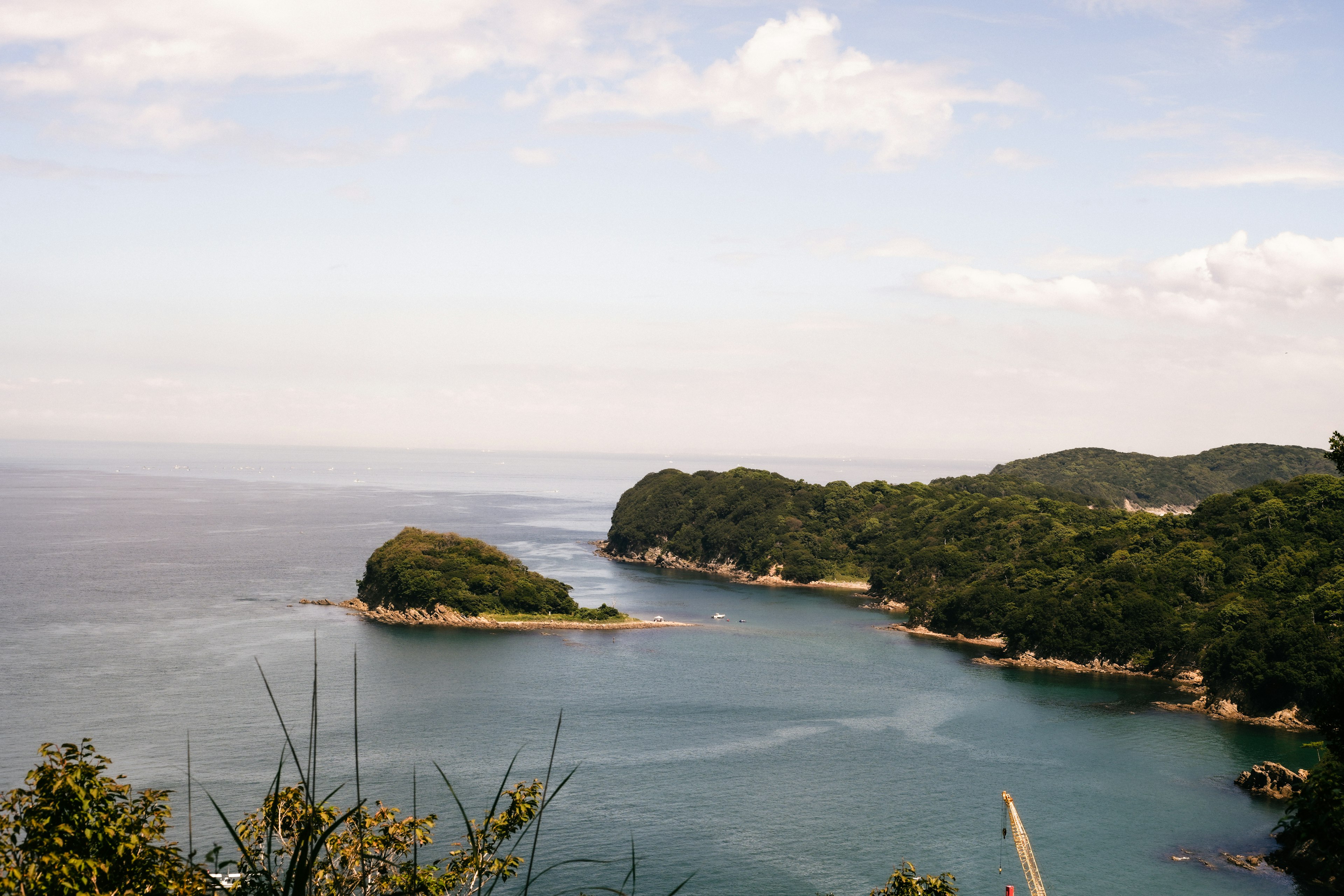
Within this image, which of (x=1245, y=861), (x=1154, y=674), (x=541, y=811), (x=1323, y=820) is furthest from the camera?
(x=1154, y=674)

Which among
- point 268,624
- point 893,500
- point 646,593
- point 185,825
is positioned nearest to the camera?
point 185,825

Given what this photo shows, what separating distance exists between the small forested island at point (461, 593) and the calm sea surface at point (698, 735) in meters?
3.63

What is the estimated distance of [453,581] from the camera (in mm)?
96250

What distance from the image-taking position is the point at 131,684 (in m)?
66.2

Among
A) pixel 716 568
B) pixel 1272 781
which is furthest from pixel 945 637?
pixel 716 568

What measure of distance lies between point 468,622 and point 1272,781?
65963 millimetres

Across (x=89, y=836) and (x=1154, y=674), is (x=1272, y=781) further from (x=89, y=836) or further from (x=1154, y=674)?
(x=89, y=836)

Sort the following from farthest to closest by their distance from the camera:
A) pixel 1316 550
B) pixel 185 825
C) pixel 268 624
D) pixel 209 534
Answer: pixel 209 534 → pixel 268 624 → pixel 1316 550 → pixel 185 825

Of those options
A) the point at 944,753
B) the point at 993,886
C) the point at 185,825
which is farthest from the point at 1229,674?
the point at 185,825

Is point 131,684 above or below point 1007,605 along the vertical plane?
below

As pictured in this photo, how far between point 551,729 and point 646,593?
6105cm

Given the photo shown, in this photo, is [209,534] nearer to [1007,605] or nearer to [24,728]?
[24,728]

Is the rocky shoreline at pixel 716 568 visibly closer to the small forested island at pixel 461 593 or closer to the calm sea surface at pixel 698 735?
the calm sea surface at pixel 698 735

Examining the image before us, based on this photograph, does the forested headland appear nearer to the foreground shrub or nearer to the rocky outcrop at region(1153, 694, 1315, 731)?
the rocky outcrop at region(1153, 694, 1315, 731)
